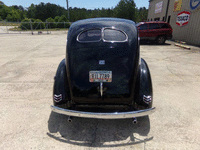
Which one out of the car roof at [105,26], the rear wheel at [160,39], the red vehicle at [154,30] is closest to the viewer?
the car roof at [105,26]

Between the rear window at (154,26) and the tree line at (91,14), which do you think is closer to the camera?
the rear window at (154,26)

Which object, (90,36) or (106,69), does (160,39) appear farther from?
(106,69)

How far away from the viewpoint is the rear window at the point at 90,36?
2.77 m

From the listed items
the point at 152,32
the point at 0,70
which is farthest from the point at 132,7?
the point at 0,70

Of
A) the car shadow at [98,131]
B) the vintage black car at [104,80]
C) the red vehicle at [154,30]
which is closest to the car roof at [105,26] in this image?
the vintage black car at [104,80]

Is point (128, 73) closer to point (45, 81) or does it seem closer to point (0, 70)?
point (45, 81)

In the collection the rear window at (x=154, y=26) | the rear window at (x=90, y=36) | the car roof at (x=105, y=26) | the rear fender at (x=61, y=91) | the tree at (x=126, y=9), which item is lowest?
the rear fender at (x=61, y=91)

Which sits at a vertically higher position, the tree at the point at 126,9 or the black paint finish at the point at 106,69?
the tree at the point at 126,9

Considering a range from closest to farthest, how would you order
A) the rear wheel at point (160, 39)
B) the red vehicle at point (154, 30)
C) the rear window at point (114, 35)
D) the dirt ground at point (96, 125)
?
the dirt ground at point (96, 125), the rear window at point (114, 35), the red vehicle at point (154, 30), the rear wheel at point (160, 39)

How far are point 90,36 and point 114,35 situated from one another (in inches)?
19.0

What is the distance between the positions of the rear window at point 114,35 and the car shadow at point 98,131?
1685 millimetres

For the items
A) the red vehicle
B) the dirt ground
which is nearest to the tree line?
the red vehicle

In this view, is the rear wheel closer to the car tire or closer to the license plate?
the car tire

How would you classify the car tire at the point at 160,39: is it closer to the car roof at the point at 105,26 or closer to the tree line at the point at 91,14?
the car roof at the point at 105,26
